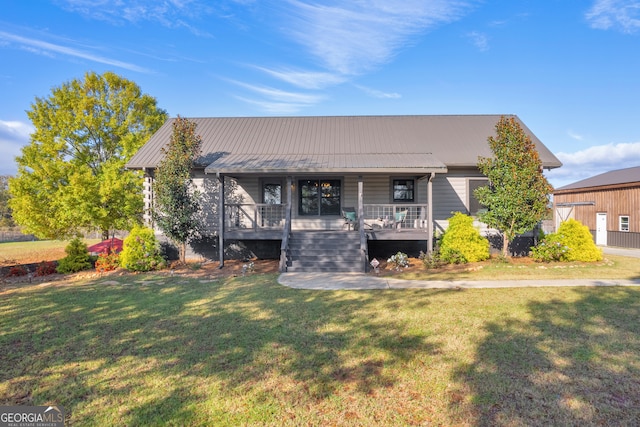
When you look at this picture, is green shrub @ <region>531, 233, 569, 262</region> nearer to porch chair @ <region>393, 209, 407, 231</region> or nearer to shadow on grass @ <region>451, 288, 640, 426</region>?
porch chair @ <region>393, 209, 407, 231</region>

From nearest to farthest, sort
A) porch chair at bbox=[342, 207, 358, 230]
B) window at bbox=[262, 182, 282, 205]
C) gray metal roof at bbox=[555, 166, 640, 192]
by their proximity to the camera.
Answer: porch chair at bbox=[342, 207, 358, 230] → window at bbox=[262, 182, 282, 205] → gray metal roof at bbox=[555, 166, 640, 192]

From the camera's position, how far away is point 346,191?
1356cm

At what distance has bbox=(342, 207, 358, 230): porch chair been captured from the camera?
41.0 ft

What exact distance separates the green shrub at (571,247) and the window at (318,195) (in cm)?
724

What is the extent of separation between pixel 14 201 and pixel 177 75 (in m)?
9.52

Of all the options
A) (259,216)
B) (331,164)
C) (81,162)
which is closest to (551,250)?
(331,164)

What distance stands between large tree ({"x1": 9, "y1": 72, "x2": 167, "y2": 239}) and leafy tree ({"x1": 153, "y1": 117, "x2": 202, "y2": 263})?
5.72 metres

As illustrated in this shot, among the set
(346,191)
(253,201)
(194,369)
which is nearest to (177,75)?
(253,201)

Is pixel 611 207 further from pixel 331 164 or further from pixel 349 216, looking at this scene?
pixel 331 164

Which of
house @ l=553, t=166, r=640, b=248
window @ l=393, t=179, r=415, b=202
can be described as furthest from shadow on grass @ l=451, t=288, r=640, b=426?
house @ l=553, t=166, r=640, b=248

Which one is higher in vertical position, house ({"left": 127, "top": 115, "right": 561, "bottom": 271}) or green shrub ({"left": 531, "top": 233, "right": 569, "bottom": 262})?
house ({"left": 127, "top": 115, "right": 561, "bottom": 271})

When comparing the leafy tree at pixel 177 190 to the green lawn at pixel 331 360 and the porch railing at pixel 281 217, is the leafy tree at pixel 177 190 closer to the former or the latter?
the porch railing at pixel 281 217

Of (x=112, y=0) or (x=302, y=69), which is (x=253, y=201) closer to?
(x=112, y=0)

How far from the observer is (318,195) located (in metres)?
13.6
